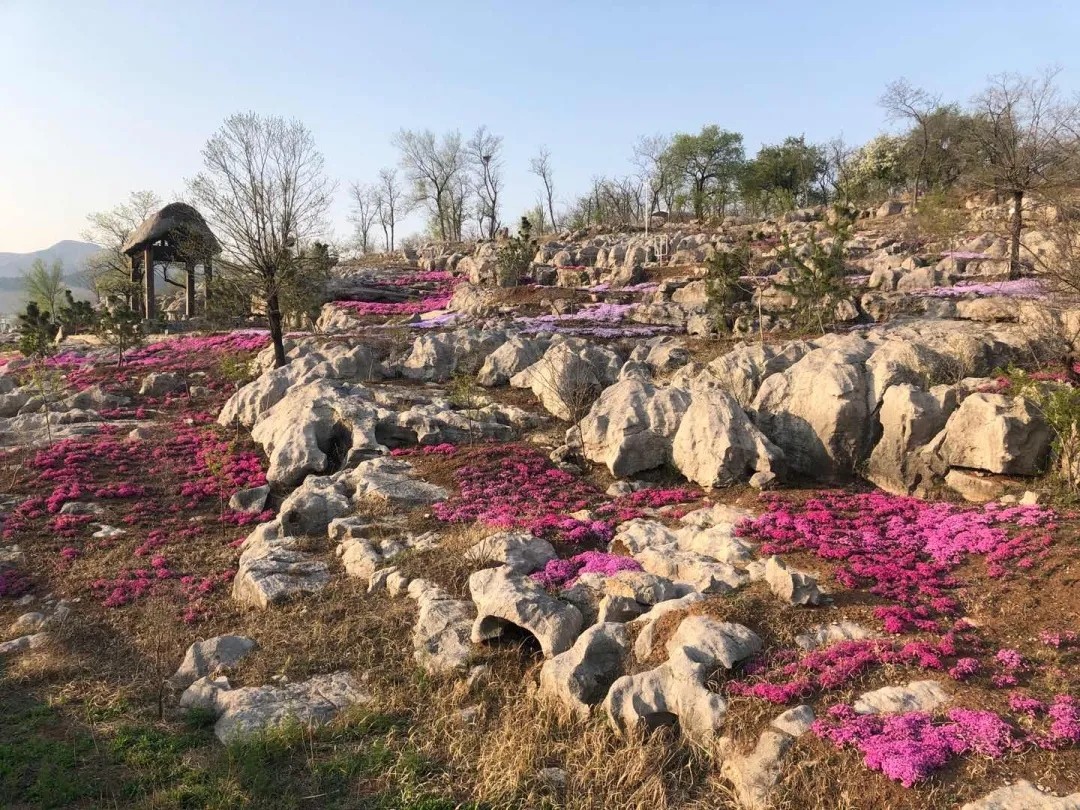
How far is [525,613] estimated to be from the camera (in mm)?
9352

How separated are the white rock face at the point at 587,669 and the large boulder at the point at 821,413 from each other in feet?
25.5

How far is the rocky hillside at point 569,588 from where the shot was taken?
283 inches

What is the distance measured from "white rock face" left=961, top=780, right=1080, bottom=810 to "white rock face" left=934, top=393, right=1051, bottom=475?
25.1ft

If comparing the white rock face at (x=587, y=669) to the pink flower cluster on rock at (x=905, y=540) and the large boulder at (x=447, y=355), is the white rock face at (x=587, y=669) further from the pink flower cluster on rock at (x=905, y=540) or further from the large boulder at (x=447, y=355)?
the large boulder at (x=447, y=355)

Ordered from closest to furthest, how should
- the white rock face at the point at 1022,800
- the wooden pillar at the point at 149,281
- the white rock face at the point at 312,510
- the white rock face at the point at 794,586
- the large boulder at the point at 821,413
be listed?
the white rock face at the point at 1022,800 < the white rock face at the point at 794,586 < the white rock face at the point at 312,510 < the large boulder at the point at 821,413 < the wooden pillar at the point at 149,281

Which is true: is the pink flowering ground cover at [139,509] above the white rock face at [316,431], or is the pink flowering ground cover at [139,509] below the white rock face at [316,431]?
below

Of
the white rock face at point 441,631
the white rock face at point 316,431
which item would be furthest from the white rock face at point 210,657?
the white rock face at point 316,431

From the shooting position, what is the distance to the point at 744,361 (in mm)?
18281

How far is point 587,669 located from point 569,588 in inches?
83.5

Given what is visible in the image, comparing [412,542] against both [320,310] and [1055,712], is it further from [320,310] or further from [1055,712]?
[320,310]

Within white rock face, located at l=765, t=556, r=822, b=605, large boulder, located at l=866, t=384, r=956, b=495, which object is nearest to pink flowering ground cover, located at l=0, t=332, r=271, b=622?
white rock face, located at l=765, t=556, r=822, b=605

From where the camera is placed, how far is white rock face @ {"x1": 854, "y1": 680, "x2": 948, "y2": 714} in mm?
7082

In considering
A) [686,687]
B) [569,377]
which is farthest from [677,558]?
[569,377]

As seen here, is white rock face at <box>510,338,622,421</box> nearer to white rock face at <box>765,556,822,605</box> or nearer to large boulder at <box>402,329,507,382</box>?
large boulder at <box>402,329,507,382</box>
